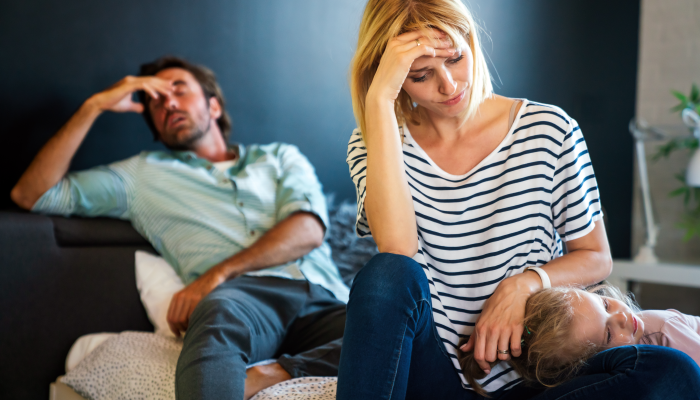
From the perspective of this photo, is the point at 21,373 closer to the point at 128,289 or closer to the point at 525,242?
the point at 128,289

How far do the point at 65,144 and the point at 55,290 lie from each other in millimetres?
464

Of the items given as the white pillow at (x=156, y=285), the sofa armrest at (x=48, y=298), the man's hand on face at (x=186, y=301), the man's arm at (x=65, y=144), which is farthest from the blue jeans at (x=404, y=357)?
the man's arm at (x=65, y=144)

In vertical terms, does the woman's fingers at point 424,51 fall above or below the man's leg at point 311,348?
above

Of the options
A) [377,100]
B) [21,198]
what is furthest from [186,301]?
[377,100]

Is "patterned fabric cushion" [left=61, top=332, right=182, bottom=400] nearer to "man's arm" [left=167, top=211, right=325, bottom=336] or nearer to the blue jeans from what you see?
"man's arm" [left=167, top=211, right=325, bottom=336]

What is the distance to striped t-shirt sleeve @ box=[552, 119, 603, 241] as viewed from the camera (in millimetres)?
1079

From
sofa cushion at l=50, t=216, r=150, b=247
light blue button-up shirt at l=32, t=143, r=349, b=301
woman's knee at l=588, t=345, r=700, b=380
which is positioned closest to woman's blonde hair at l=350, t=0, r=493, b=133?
woman's knee at l=588, t=345, r=700, b=380

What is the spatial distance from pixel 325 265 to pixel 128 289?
0.64 m

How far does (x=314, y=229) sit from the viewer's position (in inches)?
71.9

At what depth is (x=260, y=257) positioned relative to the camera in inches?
67.7

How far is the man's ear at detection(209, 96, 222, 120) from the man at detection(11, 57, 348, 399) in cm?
4

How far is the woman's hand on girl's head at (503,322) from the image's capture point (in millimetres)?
976

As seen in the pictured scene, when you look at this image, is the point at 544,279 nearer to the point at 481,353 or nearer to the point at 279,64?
the point at 481,353

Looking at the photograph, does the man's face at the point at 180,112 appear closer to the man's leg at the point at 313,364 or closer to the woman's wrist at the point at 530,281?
the man's leg at the point at 313,364
